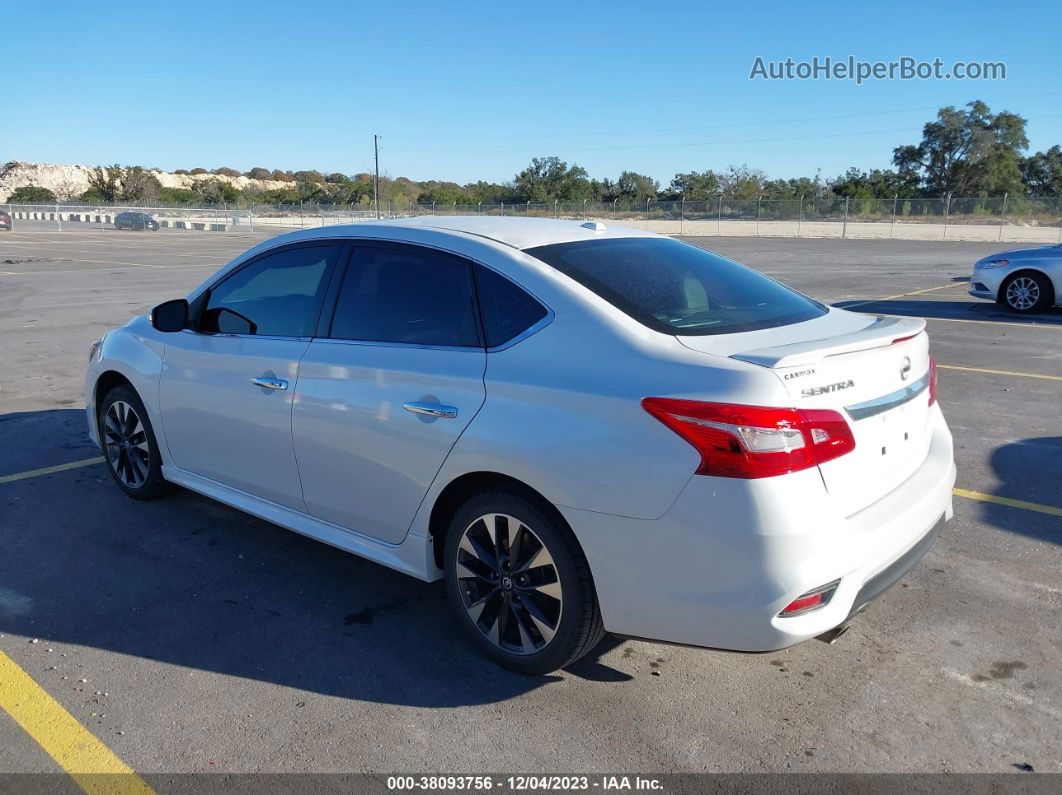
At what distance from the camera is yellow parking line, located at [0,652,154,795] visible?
9.16 feet

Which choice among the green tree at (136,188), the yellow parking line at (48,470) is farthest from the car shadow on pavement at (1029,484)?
the green tree at (136,188)

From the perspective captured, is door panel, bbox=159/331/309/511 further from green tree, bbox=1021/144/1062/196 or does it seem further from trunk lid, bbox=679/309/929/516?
green tree, bbox=1021/144/1062/196

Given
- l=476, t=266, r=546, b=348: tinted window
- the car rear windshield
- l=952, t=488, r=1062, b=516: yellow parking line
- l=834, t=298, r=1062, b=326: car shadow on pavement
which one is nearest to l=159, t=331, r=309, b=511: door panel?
l=476, t=266, r=546, b=348: tinted window

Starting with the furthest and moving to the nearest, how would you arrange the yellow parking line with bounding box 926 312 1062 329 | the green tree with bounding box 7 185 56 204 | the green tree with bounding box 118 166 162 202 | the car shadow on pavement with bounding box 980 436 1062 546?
the green tree with bounding box 7 185 56 204 < the green tree with bounding box 118 166 162 202 < the yellow parking line with bounding box 926 312 1062 329 < the car shadow on pavement with bounding box 980 436 1062 546

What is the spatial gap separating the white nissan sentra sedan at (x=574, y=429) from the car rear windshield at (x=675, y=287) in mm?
16

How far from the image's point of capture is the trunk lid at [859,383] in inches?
112

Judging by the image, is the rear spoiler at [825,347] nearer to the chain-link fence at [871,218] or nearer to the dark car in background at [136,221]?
the chain-link fence at [871,218]

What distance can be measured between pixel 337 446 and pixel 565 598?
127 centimetres

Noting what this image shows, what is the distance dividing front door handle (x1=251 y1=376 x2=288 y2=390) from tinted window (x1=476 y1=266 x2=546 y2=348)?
1116 millimetres

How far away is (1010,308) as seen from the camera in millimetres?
13531

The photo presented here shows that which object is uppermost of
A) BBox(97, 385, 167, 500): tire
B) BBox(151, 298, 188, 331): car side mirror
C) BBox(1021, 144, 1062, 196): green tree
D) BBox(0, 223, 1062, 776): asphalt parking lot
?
BBox(1021, 144, 1062, 196): green tree

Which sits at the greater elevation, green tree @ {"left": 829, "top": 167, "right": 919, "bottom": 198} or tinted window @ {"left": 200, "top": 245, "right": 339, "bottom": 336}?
green tree @ {"left": 829, "top": 167, "right": 919, "bottom": 198}

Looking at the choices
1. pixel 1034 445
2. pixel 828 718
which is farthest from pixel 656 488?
pixel 1034 445

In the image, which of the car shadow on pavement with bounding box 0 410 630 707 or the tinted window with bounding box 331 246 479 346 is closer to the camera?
the car shadow on pavement with bounding box 0 410 630 707
